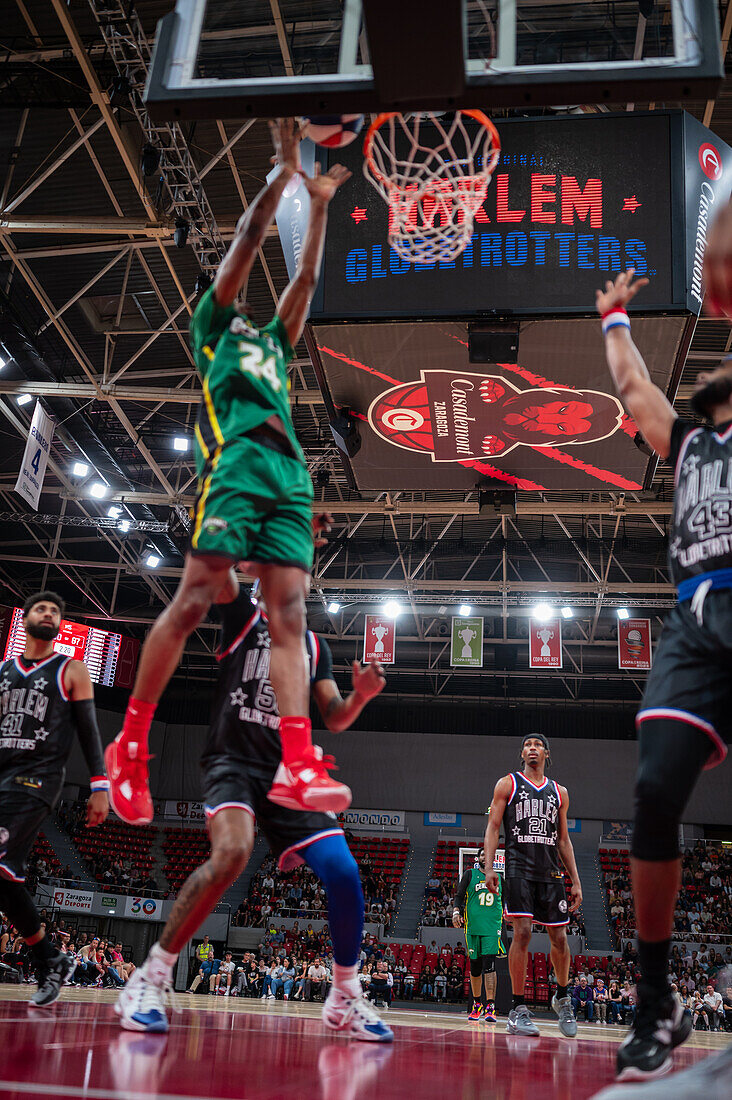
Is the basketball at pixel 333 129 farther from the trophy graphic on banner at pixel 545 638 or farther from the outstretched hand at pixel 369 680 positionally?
the trophy graphic on banner at pixel 545 638

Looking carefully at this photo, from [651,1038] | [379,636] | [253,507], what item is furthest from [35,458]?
[651,1038]

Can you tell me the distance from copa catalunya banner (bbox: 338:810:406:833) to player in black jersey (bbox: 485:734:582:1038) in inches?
910

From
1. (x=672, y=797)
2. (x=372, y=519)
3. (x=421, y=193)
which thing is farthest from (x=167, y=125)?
(x=372, y=519)

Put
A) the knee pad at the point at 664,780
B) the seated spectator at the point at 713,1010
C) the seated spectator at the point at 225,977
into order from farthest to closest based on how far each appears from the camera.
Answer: the seated spectator at the point at 225,977
the seated spectator at the point at 713,1010
the knee pad at the point at 664,780

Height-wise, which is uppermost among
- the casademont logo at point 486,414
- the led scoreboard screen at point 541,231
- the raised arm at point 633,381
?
the led scoreboard screen at point 541,231

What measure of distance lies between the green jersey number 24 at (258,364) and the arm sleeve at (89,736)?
2.34 m

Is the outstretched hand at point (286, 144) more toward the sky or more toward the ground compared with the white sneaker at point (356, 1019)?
more toward the sky

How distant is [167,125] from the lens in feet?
33.5

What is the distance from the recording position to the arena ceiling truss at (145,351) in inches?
417

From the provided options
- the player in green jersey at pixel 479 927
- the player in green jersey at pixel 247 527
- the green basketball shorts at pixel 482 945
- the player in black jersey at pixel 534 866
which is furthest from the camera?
the green basketball shorts at pixel 482 945

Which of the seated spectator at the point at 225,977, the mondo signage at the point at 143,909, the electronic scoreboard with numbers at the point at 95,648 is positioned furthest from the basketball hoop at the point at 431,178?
the mondo signage at the point at 143,909

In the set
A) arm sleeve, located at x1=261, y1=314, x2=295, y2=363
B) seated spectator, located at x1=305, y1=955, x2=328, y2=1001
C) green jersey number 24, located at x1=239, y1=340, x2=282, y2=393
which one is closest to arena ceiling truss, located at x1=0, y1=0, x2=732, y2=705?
arm sleeve, located at x1=261, y1=314, x2=295, y2=363

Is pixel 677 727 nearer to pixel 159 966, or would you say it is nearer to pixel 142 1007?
pixel 159 966

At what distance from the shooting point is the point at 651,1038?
2.30m
